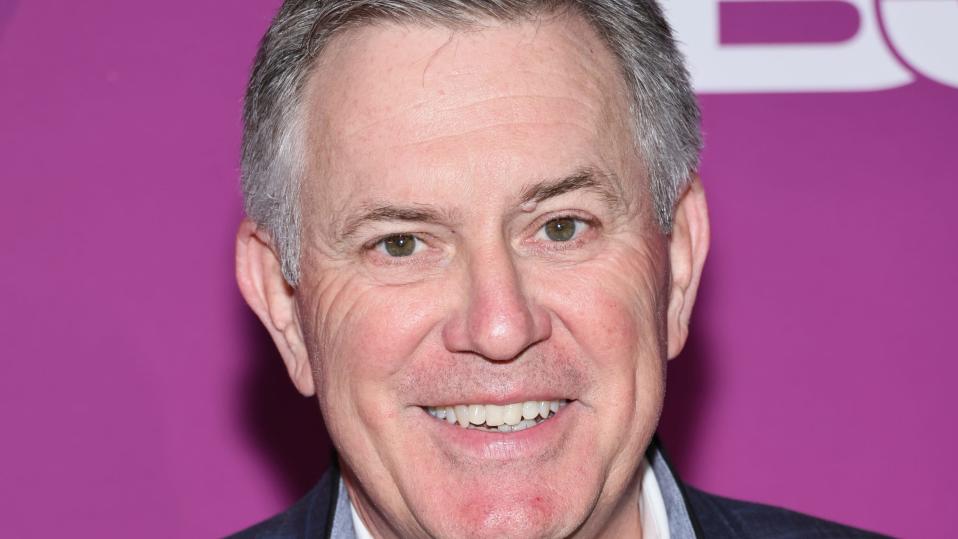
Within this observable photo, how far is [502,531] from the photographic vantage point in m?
2.03

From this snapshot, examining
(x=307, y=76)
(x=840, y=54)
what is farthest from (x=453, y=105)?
(x=840, y=54)

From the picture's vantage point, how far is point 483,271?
1958 mm

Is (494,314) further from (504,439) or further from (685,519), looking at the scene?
(685,519)

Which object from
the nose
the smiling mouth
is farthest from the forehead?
the smiling mouth

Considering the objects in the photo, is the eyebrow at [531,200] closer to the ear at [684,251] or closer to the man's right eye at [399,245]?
the man's right eye at [399,245]

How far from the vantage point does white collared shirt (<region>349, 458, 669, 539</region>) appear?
2424mm

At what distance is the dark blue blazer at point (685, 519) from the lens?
2.42 m

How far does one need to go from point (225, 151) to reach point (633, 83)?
121 cm

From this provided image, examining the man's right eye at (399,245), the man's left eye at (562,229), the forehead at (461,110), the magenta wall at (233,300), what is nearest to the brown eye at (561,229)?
the man's left eye at (562,229)

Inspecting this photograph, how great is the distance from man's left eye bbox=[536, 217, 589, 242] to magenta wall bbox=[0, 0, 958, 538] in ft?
3.40

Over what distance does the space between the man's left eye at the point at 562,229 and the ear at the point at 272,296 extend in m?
0.51

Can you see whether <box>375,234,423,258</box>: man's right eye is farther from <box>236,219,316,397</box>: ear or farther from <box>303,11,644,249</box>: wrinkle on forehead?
<box>236,219,316,397</box>: ear

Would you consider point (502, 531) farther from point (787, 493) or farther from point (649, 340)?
point (787, 493)

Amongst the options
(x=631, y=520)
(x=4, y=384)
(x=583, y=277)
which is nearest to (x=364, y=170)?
(x=583, y=277)
